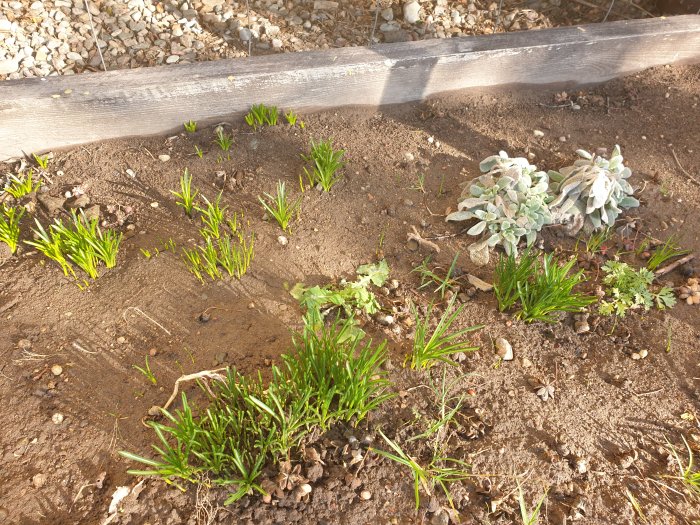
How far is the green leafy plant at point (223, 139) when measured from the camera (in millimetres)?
2645

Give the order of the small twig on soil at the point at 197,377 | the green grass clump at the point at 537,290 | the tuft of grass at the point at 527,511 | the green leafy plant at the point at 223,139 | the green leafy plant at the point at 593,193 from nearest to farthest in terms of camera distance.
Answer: the tuft of grass at the point at 527,511 → the small twig on soil at the point at 197,377 → the green grass clump at the point at 537,290 → the green leafy plant at the point at 593,193 → the green leafy plant at the point at 223,139

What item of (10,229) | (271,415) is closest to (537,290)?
(271,415)

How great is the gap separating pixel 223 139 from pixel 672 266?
2391mm

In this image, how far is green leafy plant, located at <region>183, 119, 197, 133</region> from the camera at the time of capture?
2.72 metres

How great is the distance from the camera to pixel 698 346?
7.04ft

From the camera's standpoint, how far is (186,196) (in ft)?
7.57

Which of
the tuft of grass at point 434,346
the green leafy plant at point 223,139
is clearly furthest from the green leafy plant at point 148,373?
the green leafy plant at point 223,139

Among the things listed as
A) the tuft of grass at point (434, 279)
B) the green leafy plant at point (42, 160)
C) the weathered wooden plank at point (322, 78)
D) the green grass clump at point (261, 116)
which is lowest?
the tuft of grass at point (434, 279)

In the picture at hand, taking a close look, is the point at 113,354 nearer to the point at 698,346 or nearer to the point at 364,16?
the point at 698,346

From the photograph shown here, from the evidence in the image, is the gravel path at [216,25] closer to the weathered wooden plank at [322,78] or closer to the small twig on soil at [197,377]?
the weathered wooden plank at [322,78]

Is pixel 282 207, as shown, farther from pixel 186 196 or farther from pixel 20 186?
pixel 20 186

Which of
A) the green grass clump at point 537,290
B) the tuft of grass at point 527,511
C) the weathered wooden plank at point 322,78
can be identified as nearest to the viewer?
the tuft of grass at point 527,511

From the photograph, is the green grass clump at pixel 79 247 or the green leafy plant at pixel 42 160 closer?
the green grass clump at pixel 79 247

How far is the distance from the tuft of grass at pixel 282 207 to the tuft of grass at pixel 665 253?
172cm
